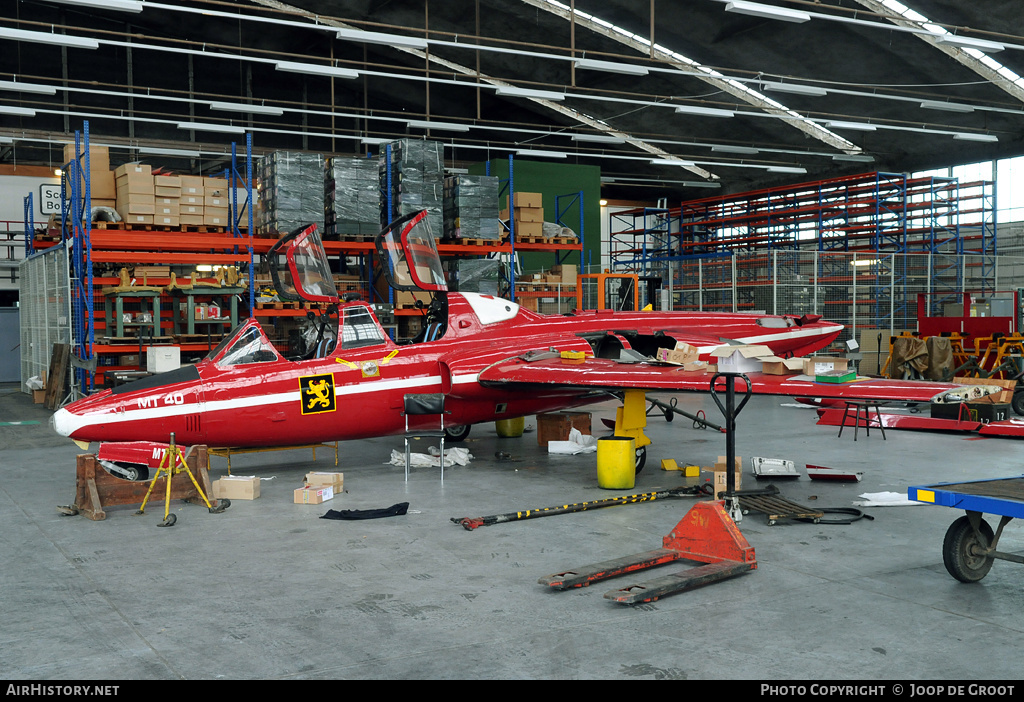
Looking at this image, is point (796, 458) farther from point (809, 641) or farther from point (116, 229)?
point (116, 229)

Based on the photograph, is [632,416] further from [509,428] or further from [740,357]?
[509,428]

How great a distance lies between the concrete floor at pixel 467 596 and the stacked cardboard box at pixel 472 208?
991cm

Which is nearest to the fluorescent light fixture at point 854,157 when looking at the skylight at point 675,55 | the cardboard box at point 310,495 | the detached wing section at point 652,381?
the skylight at point 675,55

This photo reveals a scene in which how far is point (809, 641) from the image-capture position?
4438mm

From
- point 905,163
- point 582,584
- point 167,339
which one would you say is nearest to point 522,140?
point 905,163

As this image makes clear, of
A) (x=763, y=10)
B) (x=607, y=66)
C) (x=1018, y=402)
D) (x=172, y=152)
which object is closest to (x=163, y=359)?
(x=607, y=66)

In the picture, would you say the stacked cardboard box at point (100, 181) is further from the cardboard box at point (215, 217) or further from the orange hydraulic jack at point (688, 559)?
the orange hydraulic jack at point (688, 559)

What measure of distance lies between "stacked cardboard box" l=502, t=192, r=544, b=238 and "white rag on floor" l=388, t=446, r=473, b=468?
1027 centimetres

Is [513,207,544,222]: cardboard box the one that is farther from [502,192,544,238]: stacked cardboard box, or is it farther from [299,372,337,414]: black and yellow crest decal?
[299,372,337,414]: black and yellow crest decal

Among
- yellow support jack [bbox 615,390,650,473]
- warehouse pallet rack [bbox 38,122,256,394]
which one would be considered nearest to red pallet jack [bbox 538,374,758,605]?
yellow support jack [bbox 615,390,650,473]

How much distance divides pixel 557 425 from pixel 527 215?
374 inches

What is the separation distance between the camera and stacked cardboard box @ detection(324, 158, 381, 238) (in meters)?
16.4

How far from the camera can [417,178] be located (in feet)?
56.6

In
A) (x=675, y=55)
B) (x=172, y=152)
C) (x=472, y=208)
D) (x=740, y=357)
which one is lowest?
(x=740, y=357)
